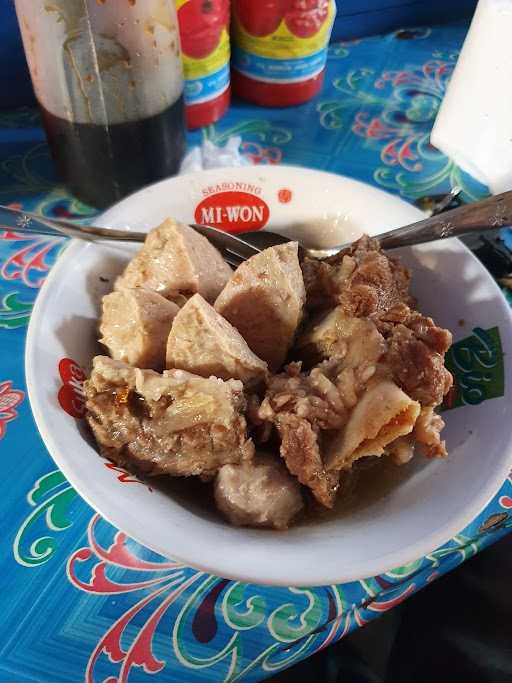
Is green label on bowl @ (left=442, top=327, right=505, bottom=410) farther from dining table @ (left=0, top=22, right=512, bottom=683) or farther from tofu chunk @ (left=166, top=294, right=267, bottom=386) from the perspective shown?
tofu chunk @ (left=166, top=294, right=267, bottom=386)

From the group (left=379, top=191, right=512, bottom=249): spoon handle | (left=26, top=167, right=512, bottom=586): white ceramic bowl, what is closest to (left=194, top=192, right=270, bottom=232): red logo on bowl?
(left=26, top=167, right=512, bottom=586): white ceramic bowl

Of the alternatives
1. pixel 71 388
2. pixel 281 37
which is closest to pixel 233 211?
pixel 71 388

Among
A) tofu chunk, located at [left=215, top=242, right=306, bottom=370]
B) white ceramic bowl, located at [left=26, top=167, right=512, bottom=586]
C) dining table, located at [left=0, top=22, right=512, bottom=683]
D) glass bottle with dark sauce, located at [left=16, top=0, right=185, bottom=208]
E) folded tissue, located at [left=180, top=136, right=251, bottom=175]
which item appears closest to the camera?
white ceramic bowl, located at [left=26, top=167, right=512, bottom=586]

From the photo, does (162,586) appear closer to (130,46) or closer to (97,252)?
(97,252)

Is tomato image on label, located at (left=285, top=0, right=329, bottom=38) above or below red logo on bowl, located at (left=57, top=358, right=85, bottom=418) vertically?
above

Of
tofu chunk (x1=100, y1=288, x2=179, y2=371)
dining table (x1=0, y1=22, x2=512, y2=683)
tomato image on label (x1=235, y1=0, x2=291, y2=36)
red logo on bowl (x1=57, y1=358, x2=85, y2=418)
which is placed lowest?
dining table (x1=0, y1=22, x2=512, y2=683)

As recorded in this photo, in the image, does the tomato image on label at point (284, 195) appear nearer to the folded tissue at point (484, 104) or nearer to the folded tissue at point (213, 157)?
the folded tissue at point (213, 157)

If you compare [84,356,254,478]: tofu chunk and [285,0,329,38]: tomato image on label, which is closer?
[84,356,254,478]: tofu chunk

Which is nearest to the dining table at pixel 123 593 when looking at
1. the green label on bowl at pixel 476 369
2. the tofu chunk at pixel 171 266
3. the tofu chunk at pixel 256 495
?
the green label on bowl at pixel 476 369
